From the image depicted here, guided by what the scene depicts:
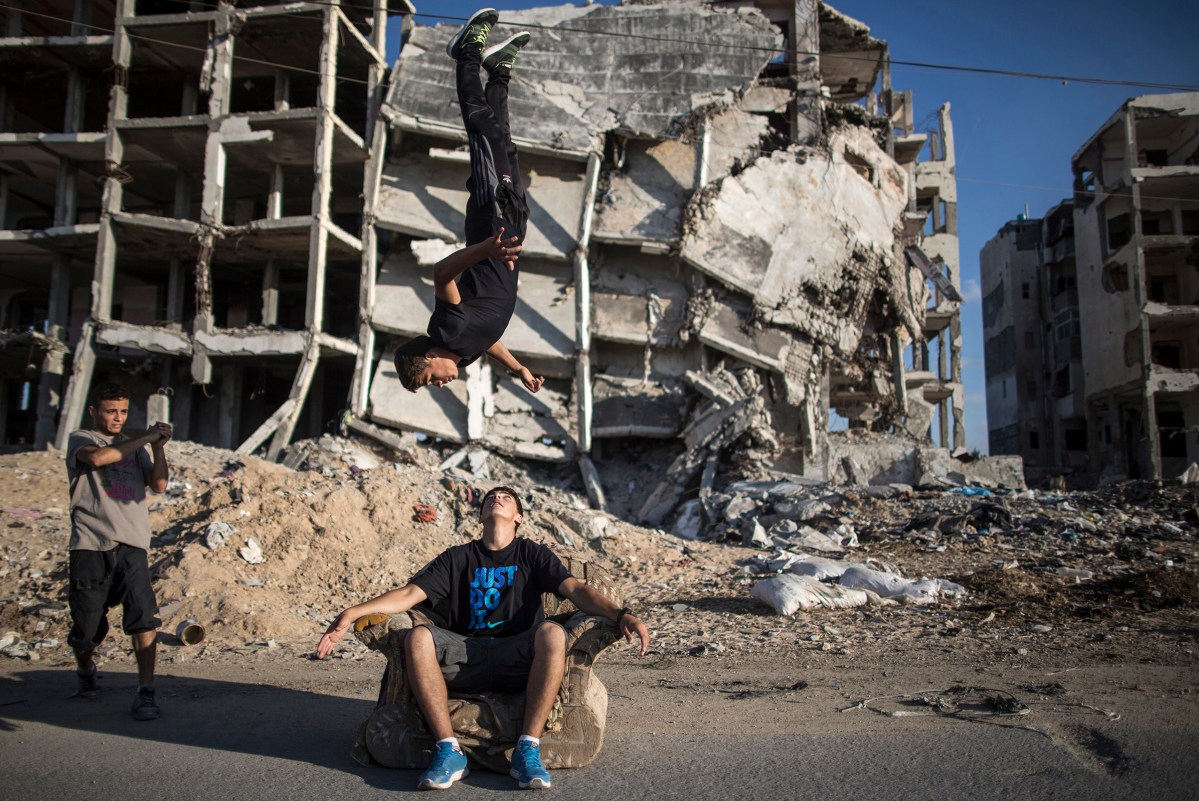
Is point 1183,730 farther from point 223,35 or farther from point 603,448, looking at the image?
point 223,35

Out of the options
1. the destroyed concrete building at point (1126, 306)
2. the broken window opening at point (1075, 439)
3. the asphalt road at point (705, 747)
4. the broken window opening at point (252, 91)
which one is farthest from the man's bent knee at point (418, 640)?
the broken window opening at point (1075, 439)

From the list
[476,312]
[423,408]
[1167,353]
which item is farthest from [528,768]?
[1167,353]

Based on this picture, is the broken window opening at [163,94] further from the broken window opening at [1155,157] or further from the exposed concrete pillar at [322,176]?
the broken window opening at [1155,157]

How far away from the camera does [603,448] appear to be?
621 inches

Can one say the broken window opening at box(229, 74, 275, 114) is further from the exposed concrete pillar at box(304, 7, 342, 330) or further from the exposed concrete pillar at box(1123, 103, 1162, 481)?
the exposed concrete pillar at box(1123, 103, 1162, 481)

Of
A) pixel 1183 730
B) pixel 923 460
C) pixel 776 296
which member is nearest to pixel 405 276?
pixel 776 296

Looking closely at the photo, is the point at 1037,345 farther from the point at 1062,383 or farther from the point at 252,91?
the point at 252,91

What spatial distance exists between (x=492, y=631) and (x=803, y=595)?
Result: 4.07 m

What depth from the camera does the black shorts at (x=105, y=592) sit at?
14.0ft

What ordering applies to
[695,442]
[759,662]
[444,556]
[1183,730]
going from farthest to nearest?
[695,442] < [759,662] < [444,556] < [1183,730]

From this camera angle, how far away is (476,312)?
419 centimetres

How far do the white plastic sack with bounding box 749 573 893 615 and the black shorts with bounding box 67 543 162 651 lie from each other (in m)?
4.78

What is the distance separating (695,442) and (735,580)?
563 centimetres

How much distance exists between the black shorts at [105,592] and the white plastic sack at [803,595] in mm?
4782
